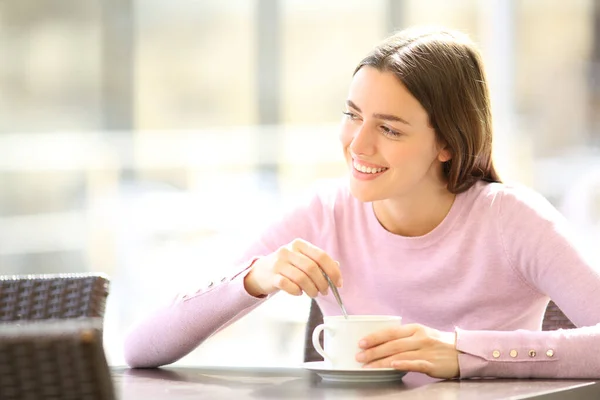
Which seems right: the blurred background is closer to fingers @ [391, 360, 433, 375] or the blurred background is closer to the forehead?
the forehead

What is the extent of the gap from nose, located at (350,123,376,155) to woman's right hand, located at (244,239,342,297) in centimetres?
21

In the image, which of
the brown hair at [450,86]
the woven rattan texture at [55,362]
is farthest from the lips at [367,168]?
the woven rattan texture at [55,362]

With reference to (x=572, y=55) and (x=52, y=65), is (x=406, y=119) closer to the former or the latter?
(x=572, y=55)

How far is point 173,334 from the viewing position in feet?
5.02

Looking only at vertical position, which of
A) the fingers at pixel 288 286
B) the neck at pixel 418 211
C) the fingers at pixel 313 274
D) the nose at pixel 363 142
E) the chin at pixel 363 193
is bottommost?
the fingers at pixel 288 286

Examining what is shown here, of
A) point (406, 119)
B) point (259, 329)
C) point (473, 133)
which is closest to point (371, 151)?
point (406, 119)

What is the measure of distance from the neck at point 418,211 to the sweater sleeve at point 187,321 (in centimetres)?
23

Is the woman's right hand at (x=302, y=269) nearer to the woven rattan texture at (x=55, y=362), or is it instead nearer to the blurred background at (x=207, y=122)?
the woven rattan texture at (x=55, y=362)

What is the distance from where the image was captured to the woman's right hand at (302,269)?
4.38 ft

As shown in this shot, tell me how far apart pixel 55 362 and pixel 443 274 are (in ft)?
3.22

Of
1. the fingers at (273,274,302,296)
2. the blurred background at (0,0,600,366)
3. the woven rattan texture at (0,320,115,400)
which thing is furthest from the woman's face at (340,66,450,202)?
the blurred background at (0,0,600,366)

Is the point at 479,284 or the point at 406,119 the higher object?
the point at 406,119

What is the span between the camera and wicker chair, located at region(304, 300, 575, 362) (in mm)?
1603

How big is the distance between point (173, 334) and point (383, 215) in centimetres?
38
